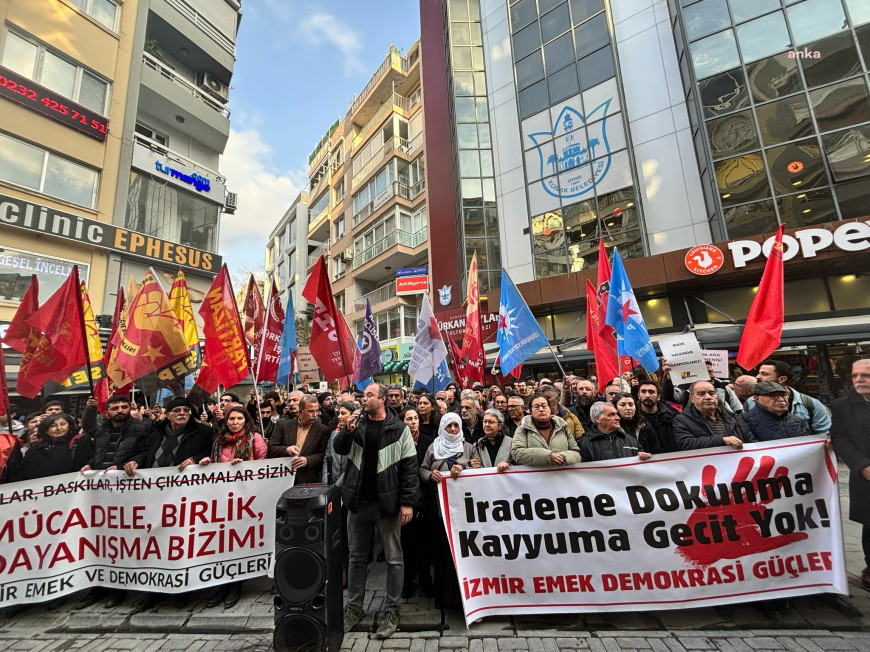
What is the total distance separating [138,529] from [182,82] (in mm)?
21454

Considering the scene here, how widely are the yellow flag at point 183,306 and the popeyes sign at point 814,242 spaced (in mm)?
14354

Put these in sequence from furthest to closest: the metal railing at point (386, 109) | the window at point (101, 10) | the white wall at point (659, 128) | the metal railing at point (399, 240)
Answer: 1. the metal railing at point (386, 109)
2. the metal railing at point (399, 240)
3. the white wall at point (659, 128)
4. the window at point (101, 10)

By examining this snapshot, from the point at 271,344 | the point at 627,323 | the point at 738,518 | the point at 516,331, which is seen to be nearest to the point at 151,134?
the point at 271,344

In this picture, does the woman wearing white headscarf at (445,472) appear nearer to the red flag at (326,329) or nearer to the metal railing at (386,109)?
the red flag at (326,329)

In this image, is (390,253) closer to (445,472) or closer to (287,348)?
(287,348)

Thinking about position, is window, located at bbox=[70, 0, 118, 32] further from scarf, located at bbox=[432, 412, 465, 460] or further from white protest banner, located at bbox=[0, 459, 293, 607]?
scarf, located at bbox=[432, 412, 465, 460]

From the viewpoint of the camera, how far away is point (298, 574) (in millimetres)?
2824

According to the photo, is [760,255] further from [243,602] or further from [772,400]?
[243,602]

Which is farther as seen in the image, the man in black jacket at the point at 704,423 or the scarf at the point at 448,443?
the scarf at the point at 448,443

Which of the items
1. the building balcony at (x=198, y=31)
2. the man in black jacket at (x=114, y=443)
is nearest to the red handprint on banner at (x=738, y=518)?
the man in black jacket at (x=114, y=443)

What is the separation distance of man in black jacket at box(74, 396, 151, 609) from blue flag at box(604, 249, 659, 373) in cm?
644

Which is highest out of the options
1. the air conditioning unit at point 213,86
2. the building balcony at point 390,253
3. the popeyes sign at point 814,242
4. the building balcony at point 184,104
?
the air conditioning unit at point 213,86

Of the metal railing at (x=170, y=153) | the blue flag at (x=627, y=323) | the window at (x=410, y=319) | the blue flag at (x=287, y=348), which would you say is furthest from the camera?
the window at (x=410, y=319)

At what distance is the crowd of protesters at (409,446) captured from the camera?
11.2ft
